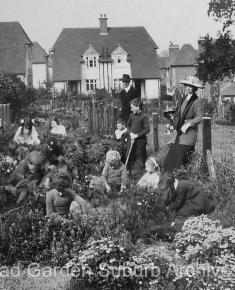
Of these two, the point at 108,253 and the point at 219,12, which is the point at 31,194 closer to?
the point at 108,253

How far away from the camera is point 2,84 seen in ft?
82.8

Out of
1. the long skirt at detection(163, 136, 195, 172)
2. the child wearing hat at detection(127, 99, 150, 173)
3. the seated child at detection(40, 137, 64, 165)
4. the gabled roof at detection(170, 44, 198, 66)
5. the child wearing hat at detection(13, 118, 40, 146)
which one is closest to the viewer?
the long skirt at detection(163, 136, 195, 172)

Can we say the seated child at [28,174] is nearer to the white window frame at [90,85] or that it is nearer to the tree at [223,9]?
the tree at [223,9]

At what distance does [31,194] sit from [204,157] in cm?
277

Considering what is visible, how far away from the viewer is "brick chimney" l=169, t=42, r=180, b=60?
7112cm

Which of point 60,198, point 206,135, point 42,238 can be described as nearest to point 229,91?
point 206,135

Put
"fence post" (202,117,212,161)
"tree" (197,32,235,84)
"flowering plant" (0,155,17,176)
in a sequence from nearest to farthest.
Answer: "fence post" (202,117,212,161)
"flowering plant" (0,155,17,176)
"tree" (197,32,235,84)

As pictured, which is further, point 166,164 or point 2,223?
point 166,164

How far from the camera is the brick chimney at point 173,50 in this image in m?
71.1

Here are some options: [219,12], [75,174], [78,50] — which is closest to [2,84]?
[219,12]

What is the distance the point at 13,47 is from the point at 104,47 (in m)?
9.50

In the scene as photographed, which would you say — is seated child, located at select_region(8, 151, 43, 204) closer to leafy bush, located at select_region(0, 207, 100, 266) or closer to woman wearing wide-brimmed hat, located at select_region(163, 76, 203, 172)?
leafy bush, located at select_region(0, 207, 100, 266)

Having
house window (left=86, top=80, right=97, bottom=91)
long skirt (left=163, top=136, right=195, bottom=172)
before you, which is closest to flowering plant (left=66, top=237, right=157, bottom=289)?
long skirt (left=163, top=136, right=195, bottom=172)

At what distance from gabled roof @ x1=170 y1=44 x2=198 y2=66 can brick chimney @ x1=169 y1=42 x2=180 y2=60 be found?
4.27m
